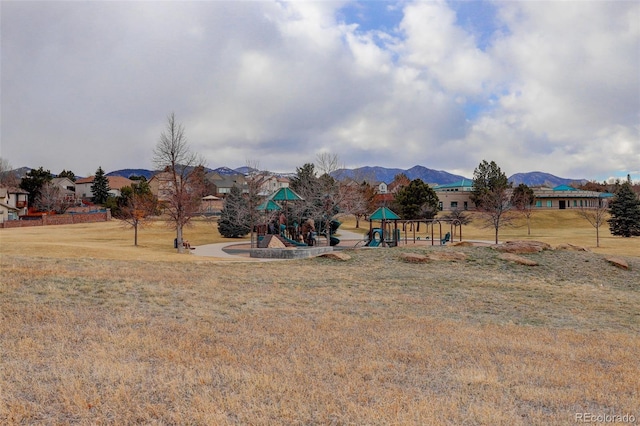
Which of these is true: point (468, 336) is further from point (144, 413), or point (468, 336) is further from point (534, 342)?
point (144, 413)

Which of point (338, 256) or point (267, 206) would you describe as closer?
point (338, 256)

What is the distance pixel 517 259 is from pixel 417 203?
1457 inches

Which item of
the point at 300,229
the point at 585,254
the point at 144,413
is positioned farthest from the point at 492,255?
the point at 144,413

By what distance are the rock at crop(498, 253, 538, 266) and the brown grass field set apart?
4955 millimetres

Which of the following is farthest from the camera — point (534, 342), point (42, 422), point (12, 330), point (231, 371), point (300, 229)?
point (300, 229)

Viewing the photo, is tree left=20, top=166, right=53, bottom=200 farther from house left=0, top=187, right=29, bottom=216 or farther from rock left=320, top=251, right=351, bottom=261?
rock left=320, top=251, right=351, bottom=261

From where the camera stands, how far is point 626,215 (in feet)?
170

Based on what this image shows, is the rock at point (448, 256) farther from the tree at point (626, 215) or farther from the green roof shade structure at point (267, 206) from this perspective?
the tree at point (626, 215)

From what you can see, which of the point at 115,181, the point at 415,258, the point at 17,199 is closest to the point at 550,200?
the point at 415,258

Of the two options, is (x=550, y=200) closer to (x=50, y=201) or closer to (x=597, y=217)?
(x=597, y=217)

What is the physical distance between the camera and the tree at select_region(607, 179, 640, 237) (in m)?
51.1

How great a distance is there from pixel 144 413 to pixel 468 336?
20.8 ft

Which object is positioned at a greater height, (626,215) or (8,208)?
(8,208)

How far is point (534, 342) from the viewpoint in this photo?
29.3ft
